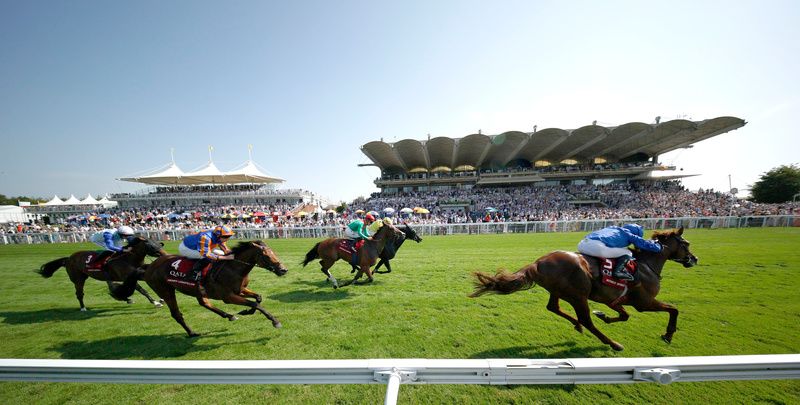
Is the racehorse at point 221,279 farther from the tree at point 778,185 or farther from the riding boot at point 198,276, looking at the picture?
the tree at point 778,185

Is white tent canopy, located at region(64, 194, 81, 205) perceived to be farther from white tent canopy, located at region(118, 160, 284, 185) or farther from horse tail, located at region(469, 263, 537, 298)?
horse tail, located at region(469, 263, 537, 298)

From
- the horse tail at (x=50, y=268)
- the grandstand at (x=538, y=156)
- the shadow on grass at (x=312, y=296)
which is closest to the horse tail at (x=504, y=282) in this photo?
the shadow on grass at (x=312, y=296)

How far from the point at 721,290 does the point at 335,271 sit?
8.70m

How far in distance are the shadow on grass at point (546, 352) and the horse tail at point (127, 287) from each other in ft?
18.4

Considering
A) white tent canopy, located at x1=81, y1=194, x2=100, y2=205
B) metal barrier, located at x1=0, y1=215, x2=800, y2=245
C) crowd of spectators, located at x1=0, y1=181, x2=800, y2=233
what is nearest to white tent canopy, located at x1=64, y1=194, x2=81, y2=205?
white tent canopy, located at x1=81, y1=194, x2=100, y2=205

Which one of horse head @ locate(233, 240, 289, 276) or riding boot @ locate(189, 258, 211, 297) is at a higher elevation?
horse head @ locate(233, 240, 289, 276)

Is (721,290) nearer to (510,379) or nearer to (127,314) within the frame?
(510,379)

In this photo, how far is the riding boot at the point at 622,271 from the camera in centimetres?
350

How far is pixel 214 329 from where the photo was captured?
14.0 feet

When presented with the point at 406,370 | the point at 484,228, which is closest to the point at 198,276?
the point at 406,370

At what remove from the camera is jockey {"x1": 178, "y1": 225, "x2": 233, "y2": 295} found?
163 inches

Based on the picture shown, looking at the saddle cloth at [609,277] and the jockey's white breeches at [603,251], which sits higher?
the jockey's white breeches at [603,251]

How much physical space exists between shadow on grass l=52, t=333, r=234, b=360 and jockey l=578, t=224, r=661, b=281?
538cm

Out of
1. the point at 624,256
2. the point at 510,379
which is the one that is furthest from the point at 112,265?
the point at 624,256
